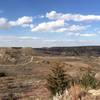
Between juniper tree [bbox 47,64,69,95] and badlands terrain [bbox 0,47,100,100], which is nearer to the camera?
juniper tree [bbox 47,64,69,95]

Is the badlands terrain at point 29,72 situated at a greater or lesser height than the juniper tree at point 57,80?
lesser

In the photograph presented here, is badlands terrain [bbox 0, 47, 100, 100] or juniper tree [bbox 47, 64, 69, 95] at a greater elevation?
juniper tree [bbox 47, 64, 69, 95]

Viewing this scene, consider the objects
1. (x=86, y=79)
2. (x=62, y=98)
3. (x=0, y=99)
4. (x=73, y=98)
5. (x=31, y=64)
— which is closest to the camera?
(x=73, y=98)

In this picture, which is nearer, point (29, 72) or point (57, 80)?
point (57, 80)

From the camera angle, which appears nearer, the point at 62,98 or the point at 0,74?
the point at 62,98

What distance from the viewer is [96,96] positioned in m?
11.0

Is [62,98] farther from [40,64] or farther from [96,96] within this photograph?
[40,64]

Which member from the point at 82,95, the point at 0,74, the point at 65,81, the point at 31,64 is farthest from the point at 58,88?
the point at 31,64

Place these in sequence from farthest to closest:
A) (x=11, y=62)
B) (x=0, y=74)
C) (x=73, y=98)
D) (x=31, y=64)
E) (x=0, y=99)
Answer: (x=11, y=62)
(x=31, y=64)
(x=0, y=74)
(x=0, y=99)
(x=73, y=98)

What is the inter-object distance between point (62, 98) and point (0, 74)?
3275 centimetres

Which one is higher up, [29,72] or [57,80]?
[57,80]

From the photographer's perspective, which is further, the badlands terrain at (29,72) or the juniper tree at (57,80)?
the badlands terrain at (29,72)

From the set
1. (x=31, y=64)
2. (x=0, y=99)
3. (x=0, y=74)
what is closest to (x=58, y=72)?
(x=0, y=99)

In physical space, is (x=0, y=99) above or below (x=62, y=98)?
below
